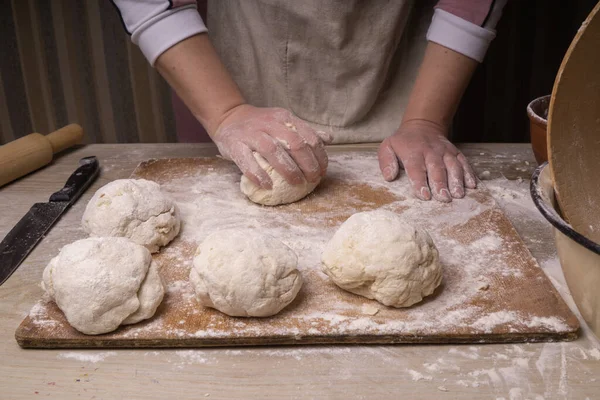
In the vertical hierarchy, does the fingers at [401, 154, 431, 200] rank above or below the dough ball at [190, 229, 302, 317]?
below

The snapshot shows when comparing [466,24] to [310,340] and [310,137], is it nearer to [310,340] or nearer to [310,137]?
[310,137]

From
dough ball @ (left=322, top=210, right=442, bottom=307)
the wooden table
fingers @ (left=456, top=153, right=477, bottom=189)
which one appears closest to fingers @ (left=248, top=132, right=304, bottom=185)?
dough ball @ (left=322, top=210, right=442, bottom=307)

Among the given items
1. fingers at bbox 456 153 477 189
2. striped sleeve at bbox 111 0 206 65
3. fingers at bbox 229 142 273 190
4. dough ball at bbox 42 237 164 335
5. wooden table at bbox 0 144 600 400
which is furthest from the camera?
striped sleeve at bbox 111 0 206 65

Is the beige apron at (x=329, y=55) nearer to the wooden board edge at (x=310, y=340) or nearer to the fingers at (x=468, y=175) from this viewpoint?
the fingers at (x=468, y=175)

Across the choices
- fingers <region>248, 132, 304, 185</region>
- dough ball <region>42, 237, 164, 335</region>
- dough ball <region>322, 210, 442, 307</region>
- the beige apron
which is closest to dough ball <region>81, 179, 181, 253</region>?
dough ball <region>42, 237, 164, 335</region>

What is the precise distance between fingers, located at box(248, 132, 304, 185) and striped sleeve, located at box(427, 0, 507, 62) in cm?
74

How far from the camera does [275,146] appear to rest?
5.13 ft

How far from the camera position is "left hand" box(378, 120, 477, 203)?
160cm

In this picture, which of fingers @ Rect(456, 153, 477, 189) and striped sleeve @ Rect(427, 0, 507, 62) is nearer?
fingers @ Rect(456, 153, 477, 189)

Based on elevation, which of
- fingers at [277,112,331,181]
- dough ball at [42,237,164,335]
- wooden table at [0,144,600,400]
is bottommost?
wooden table at [0,144,600,400]

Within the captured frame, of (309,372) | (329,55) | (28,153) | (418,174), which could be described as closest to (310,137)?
(418,174)

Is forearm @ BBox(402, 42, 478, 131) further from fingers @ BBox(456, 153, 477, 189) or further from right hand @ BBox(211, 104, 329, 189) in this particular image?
right hand @ BBox(211, 104, 329, 189)

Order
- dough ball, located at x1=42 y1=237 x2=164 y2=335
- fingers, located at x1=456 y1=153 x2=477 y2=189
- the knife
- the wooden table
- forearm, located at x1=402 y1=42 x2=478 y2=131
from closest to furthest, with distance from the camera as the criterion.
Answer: the wooden table
dough ball, located at x1=42 y1=237 x2=164 y2=335
the knife
fingers, located at x1=456 y1=153 x2=477 y2=189
forearm, located at x1=402 y1=42 x2=478 y2=131

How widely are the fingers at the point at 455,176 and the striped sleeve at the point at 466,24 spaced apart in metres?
0.42
